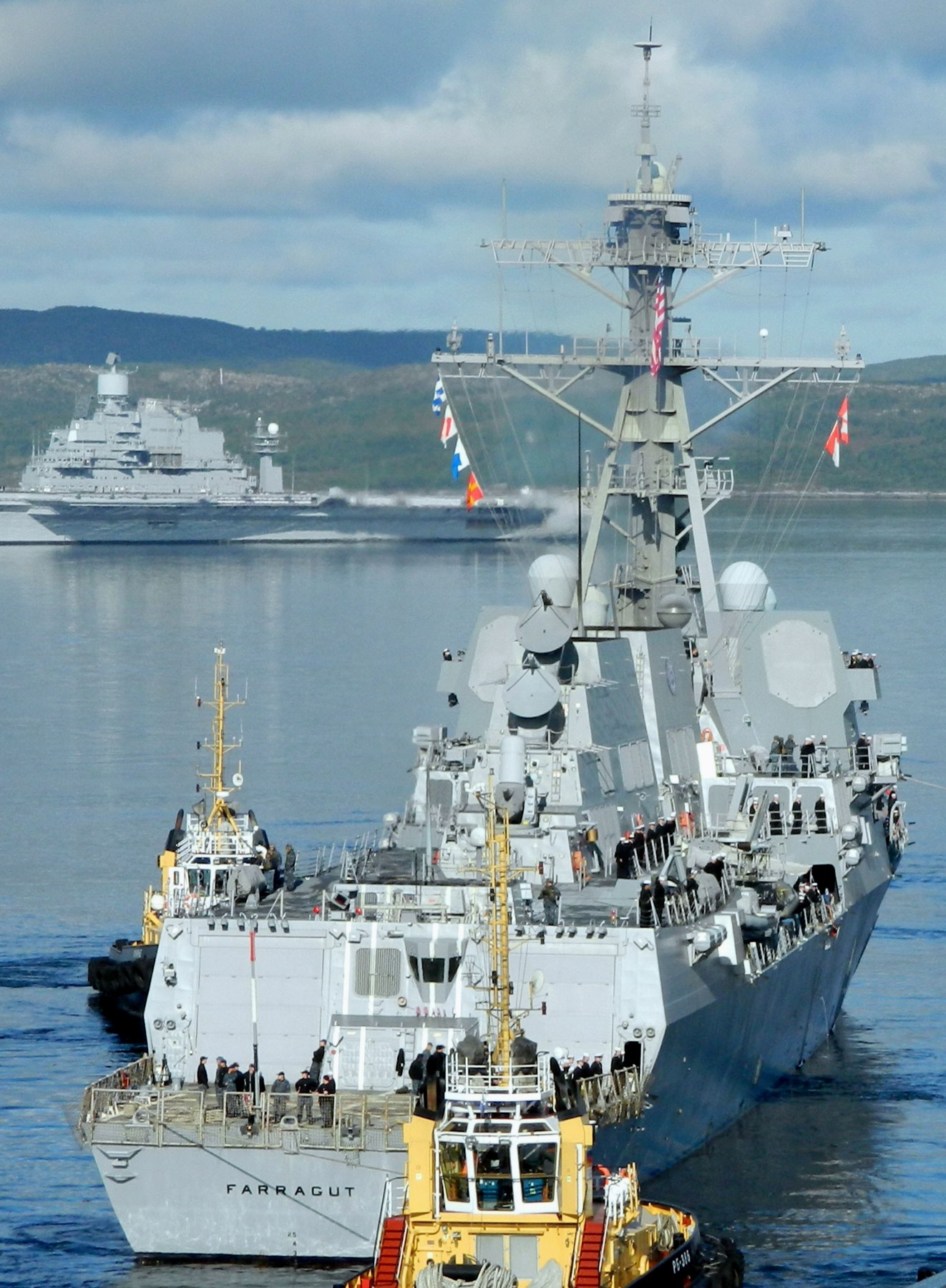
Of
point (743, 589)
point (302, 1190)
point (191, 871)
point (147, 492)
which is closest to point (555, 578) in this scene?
point (743, 589)

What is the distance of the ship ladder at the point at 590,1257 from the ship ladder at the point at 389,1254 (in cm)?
129

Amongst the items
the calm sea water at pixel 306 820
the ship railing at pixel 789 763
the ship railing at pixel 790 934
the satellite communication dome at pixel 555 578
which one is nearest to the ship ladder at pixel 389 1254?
the calm sea water at pixel 306 820

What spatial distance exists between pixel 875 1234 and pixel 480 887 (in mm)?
5048

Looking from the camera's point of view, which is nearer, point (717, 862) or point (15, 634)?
point (717, 862)

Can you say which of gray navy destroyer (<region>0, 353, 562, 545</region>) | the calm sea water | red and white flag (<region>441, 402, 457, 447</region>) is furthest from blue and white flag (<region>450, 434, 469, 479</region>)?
gray navy destroyer (<region>0, 353, 562, 545</region>)

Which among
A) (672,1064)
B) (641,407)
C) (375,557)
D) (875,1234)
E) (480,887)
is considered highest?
(375,557)

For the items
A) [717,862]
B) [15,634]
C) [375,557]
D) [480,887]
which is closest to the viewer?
[480,887]

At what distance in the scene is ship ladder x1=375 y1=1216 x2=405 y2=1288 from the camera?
57.2ft

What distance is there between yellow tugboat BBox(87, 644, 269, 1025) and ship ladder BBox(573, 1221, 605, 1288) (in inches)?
522

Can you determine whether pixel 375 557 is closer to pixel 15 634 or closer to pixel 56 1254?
pixel 15 634

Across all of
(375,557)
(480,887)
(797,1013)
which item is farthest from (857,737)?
(375,557)

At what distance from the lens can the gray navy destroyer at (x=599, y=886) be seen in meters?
21.3

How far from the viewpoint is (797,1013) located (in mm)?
28797

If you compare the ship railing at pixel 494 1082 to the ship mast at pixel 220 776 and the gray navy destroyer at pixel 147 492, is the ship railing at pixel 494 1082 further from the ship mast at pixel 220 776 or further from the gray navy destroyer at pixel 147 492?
the gray navy destroyer at pixel 147 492
